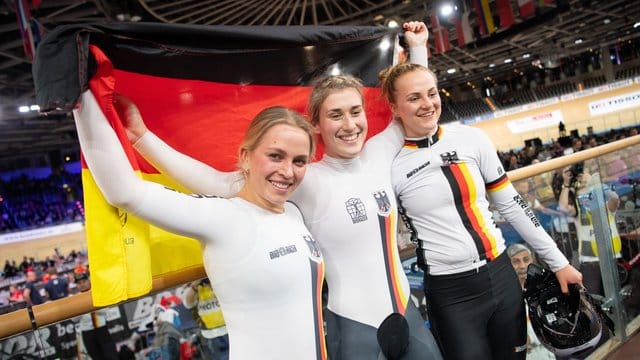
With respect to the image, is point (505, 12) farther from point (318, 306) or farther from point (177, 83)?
point (318, 306)

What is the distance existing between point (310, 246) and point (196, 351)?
2.16 feet

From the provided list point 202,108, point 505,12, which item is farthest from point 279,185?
point 505,12

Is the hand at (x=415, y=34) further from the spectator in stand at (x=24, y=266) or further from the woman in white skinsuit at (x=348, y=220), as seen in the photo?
the spectator in stand at (x=24, y=266)

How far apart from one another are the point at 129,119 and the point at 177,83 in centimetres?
36

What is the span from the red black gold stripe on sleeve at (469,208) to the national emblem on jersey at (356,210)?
0.42 m

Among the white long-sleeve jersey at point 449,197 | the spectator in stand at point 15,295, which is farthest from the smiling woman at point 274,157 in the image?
the spectator in stand at point 15,295

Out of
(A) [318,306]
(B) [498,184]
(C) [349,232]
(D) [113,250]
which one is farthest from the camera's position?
(B) [498,184]

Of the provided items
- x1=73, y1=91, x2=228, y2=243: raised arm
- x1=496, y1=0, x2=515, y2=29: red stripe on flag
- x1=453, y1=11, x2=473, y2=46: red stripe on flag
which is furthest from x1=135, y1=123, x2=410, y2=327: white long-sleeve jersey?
x1=453, y1=11, x2=473, y2=46: red stripe on flag

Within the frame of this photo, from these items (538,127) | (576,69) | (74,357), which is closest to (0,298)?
(74,357)

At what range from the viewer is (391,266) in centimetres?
167

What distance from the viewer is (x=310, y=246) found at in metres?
1.46

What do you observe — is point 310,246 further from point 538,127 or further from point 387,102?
point 538,127

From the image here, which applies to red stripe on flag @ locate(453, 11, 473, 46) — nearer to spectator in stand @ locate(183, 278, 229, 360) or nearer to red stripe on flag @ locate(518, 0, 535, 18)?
red stripe on flag @ locate(518, 0, 535, 18)

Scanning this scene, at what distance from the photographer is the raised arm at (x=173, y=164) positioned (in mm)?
1464
